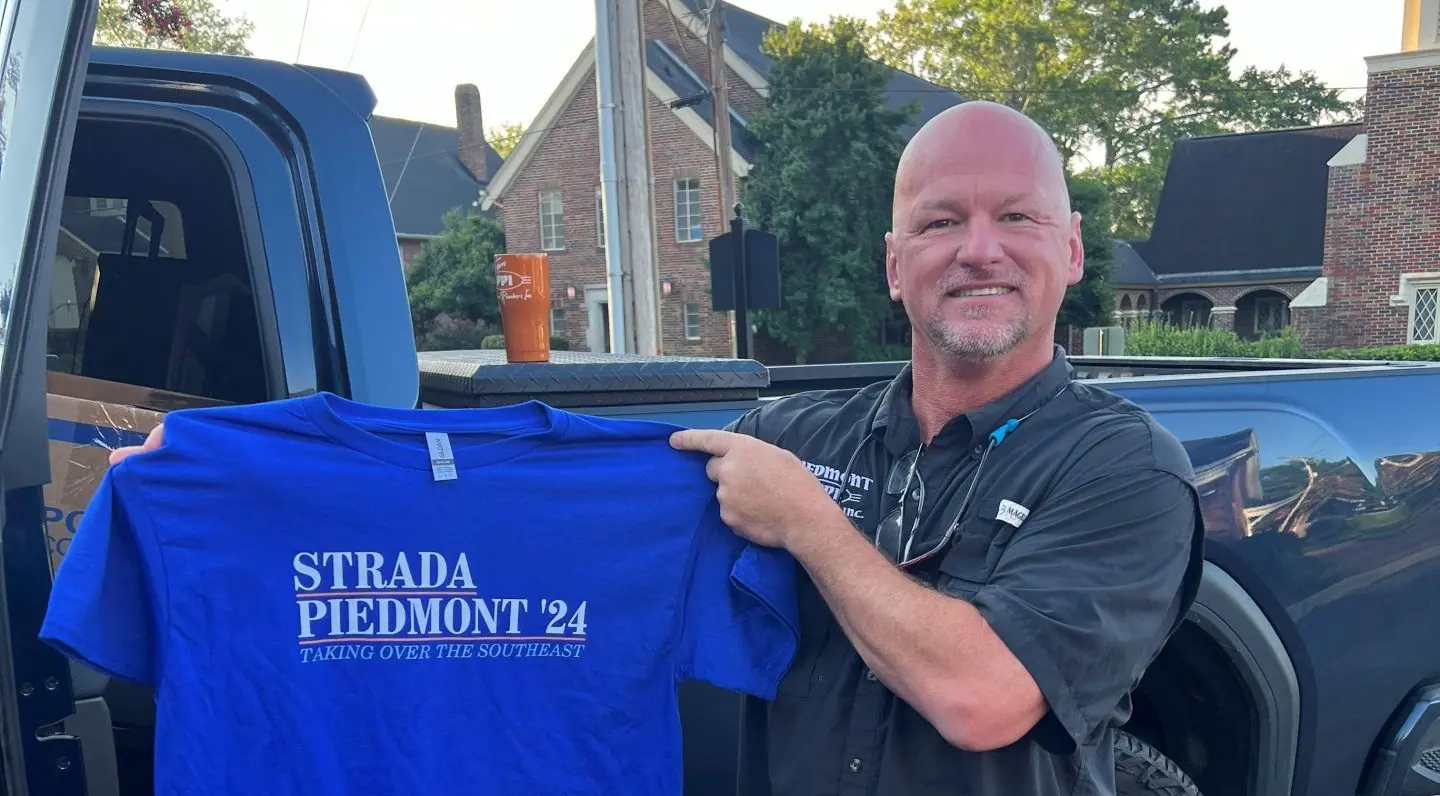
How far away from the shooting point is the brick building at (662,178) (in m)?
25.9

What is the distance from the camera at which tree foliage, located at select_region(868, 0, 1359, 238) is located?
→ 4200 cm

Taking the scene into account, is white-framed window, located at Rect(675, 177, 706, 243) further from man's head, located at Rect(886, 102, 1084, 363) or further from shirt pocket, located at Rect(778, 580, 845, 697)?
shirt pocket, located at Rect(778, 580, 845, 697)

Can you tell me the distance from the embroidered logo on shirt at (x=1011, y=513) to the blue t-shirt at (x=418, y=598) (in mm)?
370

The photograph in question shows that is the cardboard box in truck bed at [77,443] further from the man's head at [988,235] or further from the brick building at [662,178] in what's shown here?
the brick building at [662,178]

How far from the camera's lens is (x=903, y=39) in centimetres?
4294

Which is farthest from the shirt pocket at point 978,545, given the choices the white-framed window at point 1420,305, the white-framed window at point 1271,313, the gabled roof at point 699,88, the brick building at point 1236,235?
the white-framed window at point 1271,313

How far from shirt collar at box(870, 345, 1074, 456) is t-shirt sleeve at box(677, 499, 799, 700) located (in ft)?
1.05

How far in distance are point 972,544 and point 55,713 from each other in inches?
54.9

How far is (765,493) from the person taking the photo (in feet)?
5.34

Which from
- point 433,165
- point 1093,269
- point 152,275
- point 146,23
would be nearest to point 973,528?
point 152,275

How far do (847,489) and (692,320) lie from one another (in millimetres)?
25529

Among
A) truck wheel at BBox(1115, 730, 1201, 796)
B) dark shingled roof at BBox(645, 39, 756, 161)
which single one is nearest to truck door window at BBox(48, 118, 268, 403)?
truck wheel at BBox(1115, 730, 1201, 796)

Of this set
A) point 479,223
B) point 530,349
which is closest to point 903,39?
point 479,223

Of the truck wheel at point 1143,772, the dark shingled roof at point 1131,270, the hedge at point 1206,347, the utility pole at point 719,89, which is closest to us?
the truck wheel at point 1143,772
